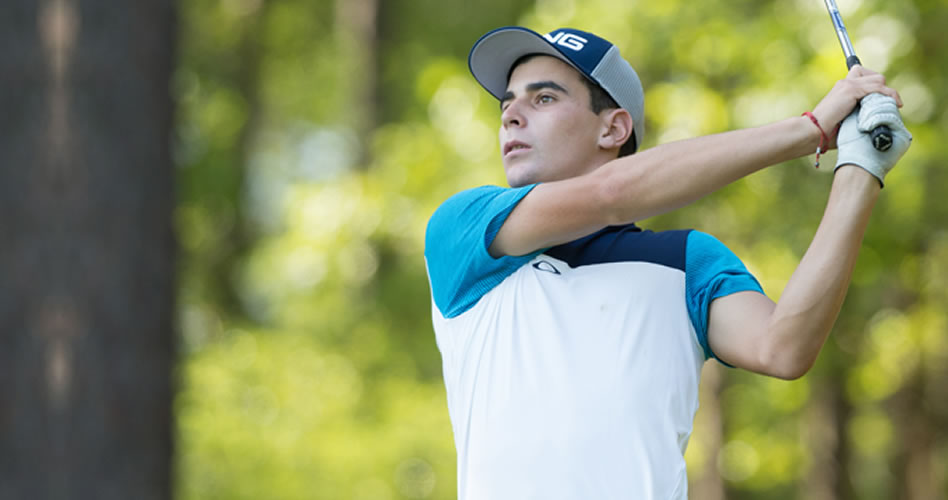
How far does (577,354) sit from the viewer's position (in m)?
2.60

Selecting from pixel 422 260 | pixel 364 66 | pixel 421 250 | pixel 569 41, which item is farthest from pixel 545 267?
pixel 364 66

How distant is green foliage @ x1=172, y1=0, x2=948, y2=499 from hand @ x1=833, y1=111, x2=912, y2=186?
408 cm

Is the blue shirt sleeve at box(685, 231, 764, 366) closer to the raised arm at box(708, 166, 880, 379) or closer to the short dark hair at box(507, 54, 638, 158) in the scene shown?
the raised arm at box(708, 166, 880, 379)

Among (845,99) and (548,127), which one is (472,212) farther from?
(845,99)

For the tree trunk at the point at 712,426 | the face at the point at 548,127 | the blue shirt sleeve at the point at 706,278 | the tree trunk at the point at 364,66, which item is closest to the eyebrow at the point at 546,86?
the face at the point at 548,127

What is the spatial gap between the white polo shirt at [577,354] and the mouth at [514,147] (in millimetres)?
162

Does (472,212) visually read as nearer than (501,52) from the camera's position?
Yes

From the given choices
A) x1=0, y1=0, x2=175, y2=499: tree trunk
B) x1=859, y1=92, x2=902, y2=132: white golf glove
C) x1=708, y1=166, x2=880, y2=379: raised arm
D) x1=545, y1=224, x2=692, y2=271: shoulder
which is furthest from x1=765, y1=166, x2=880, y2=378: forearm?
x1=0, y1=0, x2=175, y2=499: tree trunk

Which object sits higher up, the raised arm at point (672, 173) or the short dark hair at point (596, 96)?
the short dark hair at point (596, 96)

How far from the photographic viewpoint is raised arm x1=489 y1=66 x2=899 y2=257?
2.44 metres

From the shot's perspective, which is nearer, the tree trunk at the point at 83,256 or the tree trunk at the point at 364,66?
the tree trunk at the point at 83,256

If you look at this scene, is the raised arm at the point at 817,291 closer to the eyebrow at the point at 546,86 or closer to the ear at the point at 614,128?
the ear at the point at 614,128

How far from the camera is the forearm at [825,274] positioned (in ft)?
8.01

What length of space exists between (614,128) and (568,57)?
0.28 metres
